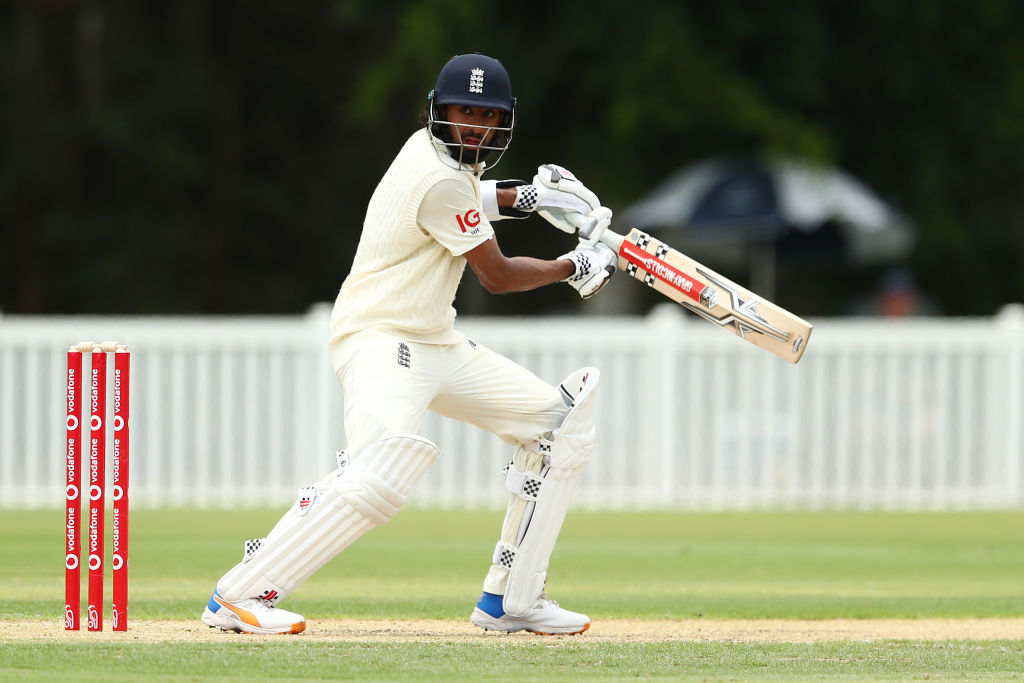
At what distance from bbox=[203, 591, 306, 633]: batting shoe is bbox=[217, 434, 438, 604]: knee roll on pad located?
0.03 meters

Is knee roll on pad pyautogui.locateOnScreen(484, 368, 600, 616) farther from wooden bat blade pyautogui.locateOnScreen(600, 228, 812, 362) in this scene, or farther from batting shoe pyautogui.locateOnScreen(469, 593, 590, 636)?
wooden bat blade pyautogui.locateOnScreen(600, 228, 812, 362)

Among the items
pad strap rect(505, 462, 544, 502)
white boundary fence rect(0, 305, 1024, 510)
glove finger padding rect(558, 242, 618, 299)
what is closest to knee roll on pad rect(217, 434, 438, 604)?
pad strap rect(505, 462, 544, 502)

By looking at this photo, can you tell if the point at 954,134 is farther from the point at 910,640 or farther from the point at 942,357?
the point at 910,640

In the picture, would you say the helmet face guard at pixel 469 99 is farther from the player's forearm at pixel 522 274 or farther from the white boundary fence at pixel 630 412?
the white boundary fence at pixel 630 412

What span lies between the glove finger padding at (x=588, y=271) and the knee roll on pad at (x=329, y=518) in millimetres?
758

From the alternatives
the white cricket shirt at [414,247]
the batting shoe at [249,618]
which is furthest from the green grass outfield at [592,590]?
the white cricket shirt at [414,247]

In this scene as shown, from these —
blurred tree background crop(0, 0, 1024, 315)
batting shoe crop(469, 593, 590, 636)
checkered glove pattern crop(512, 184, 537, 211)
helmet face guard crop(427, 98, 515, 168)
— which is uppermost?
blurred tree background crop(0, 0, 1024, 315)

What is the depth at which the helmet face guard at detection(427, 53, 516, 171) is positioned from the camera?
16.3ft

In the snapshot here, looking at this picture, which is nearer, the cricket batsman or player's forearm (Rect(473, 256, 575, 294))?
the cricket batsman

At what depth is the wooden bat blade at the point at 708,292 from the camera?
5.43 m

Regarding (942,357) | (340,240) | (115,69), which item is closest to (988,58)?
(942,357)

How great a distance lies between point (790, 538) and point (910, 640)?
3.63 m

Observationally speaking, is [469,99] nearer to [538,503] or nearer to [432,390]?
[432,390]

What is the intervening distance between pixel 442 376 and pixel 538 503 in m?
0.49
